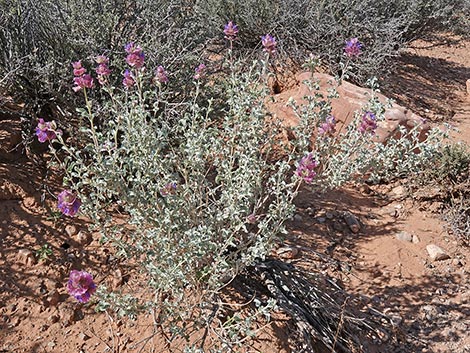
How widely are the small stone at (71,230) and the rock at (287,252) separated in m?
1.31

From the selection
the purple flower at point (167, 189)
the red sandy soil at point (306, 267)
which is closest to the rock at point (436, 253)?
the red sandy soil at point (306, 267)

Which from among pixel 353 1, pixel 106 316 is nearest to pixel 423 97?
pixel 353 1

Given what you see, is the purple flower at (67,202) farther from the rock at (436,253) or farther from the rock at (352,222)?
the rock at (436,253)

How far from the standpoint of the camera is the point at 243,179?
96.6 inches

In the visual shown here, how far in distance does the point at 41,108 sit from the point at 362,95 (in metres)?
2.95

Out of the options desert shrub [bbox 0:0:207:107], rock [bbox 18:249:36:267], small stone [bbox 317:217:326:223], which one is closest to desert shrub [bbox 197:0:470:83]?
desert shrub [bbox 0:0:207:107]

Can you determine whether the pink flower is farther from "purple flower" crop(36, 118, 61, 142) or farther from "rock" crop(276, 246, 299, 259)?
"rock" crop(276, 246, 299, 259)

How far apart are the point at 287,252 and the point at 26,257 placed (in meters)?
1.63

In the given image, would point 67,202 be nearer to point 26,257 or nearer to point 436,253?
point 26,257

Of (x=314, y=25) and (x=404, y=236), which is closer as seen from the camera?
(x=404, y=236)

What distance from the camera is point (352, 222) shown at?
377 centimetres

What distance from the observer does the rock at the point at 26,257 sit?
2.74m

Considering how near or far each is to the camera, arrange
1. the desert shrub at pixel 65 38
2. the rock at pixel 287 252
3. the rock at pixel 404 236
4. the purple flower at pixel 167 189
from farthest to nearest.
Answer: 1. the rock at pixel 404 236
2. the rock at pixel 287 252
3. the desert shrub at pixel 65 38
4. the purple flower at pixel 167 189

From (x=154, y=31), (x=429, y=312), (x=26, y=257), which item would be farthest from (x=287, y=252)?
(x=154, y=31)
